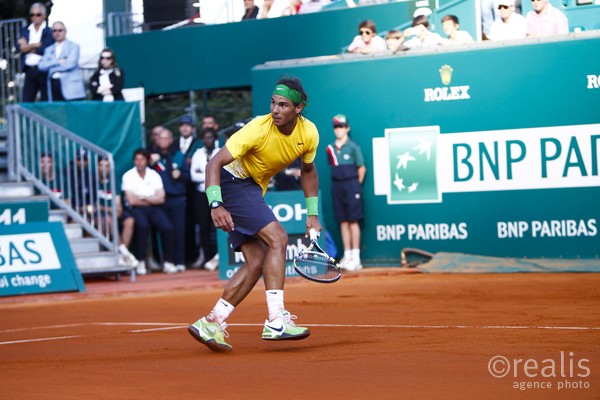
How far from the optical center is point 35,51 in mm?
19406

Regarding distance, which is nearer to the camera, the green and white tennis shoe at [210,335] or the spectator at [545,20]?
the green and white tennis shoe at [210,335]

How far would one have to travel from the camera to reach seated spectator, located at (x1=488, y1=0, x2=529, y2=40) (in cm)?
1642

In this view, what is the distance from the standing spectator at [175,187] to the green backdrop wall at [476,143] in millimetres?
2421

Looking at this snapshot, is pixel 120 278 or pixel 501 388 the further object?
pixel 120 278

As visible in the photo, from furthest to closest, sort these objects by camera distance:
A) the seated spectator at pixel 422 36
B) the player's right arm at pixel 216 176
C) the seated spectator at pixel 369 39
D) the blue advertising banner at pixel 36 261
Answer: the seated spectator at pixel 369 39 → the seated spectator at pixel 422 36 → the blue advertising banner at pixel 36 261 → the player's right arm at pixel 216 176

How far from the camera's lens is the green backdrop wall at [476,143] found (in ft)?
51.8

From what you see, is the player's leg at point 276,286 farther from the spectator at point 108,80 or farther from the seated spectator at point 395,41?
the spectator at point 108,80

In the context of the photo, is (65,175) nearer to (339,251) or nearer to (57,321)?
(339,251)

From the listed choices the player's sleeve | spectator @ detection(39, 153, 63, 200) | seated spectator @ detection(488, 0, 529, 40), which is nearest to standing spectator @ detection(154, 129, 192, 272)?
spectator @ detection(39, 153, 63, 200)

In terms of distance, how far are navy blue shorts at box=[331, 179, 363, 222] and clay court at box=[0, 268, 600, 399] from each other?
1.83 meters

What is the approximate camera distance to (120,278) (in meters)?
17.9

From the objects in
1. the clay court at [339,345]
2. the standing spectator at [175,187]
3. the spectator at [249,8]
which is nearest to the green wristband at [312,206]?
the clay court at [339,345]

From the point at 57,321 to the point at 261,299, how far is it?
2646mm

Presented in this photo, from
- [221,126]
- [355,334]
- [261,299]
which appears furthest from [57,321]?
[221,126]
